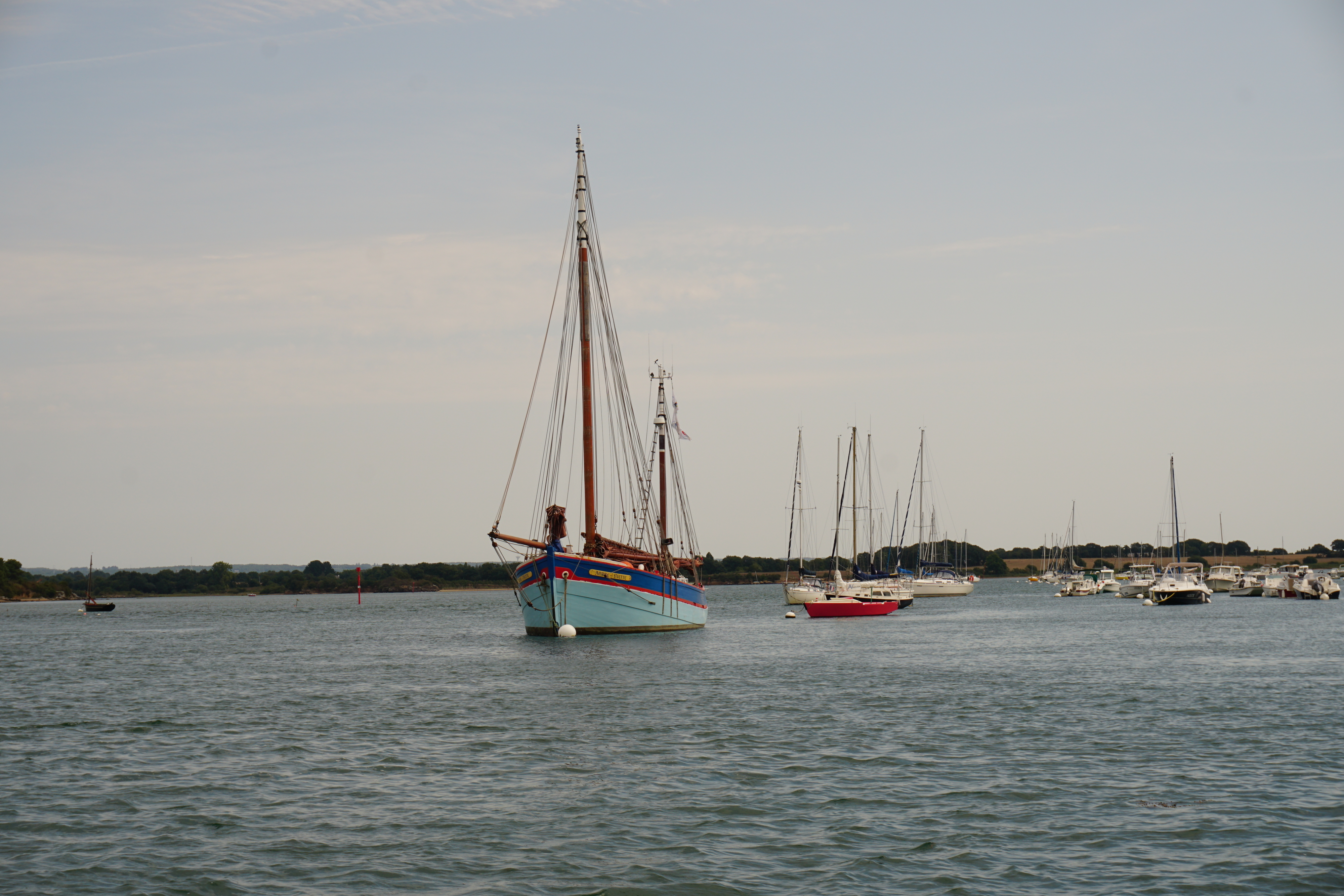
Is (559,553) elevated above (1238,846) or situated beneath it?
elevated above

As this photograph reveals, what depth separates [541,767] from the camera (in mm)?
24000

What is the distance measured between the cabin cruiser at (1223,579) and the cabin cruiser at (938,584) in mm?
29250

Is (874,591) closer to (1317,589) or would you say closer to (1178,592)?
(1178,592)

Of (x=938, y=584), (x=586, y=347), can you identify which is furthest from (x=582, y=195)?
(x=938, y=584)

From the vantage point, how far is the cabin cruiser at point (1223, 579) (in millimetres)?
137750

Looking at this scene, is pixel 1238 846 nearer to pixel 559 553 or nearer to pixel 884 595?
pixel 559 553

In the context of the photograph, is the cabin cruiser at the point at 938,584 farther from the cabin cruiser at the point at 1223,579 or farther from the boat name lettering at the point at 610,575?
the boat name lettering at the point at 610,575

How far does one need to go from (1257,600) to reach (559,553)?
3646 inches

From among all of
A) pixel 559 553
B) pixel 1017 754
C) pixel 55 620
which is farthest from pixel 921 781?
pixel 55 620

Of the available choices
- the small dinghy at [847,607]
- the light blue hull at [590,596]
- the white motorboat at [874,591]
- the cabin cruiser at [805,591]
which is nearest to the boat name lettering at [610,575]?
the light blue hull at [590,596]

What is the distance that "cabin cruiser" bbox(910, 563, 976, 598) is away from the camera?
13688 cm

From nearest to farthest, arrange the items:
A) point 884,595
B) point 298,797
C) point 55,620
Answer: point 298,797
point 884,595
point 55,620

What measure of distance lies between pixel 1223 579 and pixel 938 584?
121 feet

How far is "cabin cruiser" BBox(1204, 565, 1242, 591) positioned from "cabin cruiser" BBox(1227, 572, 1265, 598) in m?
2.09
